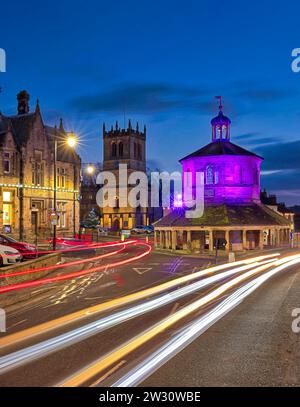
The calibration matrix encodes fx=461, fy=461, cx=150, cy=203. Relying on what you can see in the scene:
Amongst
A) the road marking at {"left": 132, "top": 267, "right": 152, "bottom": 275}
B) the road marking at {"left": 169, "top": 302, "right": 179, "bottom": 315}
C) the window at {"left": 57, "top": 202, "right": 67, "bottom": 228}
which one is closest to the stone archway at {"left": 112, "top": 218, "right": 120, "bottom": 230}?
the window at {"left": 57, "top": 202, "right": 67, "bottom": 228}

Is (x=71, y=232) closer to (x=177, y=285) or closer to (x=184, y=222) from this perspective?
(x=184, y=222)

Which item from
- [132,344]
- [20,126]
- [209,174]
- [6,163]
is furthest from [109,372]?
[20,126]

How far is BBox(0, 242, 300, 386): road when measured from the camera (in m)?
8.32

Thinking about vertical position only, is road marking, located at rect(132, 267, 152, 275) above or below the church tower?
below

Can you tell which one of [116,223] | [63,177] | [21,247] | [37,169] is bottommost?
[21,247]

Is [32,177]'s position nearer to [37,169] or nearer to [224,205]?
[37,169]

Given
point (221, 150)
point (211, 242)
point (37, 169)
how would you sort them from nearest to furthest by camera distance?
point (211, 242) < point (221, 150) < point (37, 169)

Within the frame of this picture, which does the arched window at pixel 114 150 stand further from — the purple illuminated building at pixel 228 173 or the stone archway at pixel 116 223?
the purple illuminated building at pixel 228 173

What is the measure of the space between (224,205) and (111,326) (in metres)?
38.1

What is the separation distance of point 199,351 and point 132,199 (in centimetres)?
9364

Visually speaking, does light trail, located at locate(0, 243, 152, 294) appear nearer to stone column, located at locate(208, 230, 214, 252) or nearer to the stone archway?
stone column, located at locate(208, 230, 214, 252)

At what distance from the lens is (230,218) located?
151ft

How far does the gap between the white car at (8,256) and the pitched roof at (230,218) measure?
81.2 ft

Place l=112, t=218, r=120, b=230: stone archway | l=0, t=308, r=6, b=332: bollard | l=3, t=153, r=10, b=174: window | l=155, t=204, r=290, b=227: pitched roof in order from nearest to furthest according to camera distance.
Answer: l=0, t=308, r=6, b=332: bollard, l=155, t=204, r=290, b=227: pitched roof, l=3, t=153, r=10, b=174: window, l=112, t=218, r=120, b=230: stone archway
